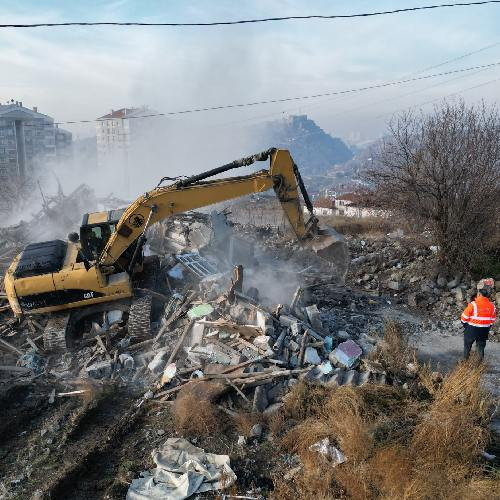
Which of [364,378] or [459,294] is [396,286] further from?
[364,378]

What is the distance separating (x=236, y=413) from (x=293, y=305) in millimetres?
3234

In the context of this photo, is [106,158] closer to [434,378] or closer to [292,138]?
[434,378]

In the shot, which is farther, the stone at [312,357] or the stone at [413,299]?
the stone at [413,299]

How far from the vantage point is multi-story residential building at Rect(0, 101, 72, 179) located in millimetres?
50969

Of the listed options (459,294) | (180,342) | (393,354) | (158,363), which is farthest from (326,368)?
(459,294)

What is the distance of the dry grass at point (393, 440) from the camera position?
4840mm

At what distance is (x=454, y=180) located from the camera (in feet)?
41.1

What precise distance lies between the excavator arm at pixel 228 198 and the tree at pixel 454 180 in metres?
5.19

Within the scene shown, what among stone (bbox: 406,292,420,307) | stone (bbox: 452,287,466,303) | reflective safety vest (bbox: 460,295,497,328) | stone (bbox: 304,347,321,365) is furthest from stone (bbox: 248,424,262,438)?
stone (bbox: 452,287,466,303)

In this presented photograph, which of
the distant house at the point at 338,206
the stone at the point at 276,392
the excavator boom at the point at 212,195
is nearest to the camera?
the stone at the point at 276,392

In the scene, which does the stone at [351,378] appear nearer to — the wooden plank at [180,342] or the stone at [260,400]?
the stone at [260,400]

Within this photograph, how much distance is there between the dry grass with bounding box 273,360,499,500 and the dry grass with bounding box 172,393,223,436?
982 mm

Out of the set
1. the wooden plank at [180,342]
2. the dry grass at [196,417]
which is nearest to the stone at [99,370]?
the wooden plank at [180,342]

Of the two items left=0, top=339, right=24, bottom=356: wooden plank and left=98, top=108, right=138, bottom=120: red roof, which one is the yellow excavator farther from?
left=98, top=108, right=138, bottom=120: red roof
